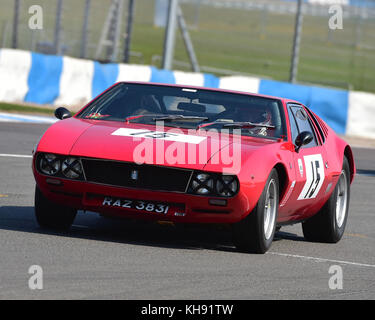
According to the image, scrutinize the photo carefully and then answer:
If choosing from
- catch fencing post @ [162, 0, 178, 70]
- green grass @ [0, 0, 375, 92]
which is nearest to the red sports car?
catch fencing post @ [162, 0, 178, 70]

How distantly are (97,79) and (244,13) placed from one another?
35076 millimetres

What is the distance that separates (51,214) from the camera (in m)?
8.18

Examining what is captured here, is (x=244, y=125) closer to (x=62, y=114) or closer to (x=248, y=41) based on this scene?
(x=62, y=114)

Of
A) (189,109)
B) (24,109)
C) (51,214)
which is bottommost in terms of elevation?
(24,109)

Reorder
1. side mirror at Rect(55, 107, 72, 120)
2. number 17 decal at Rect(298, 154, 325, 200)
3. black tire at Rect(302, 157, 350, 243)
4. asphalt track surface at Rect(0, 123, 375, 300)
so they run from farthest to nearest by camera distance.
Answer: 1. black tire at Rect(302, 157, 350, 243)
2. side mirror at Rect(55, 107, 72, 120)
3. number 17 decal at Rect(298, 154, 325, 200)
4. asphalt track surface at Rect(0, 123, 375, 300)

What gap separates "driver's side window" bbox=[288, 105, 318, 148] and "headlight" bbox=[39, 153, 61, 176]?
7.20ft

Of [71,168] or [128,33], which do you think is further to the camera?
[128,33]

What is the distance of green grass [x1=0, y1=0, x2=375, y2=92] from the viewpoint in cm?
3353

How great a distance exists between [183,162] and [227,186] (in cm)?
39

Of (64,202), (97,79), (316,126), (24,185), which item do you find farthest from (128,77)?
(64,202)

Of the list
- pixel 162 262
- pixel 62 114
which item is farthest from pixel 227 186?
pixel 62 114

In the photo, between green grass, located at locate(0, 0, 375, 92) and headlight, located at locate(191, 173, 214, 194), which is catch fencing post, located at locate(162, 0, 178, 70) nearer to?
green grass, located at locate(0, 0, 375, 92)

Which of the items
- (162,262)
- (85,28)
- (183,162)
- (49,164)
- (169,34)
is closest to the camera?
(162,262)
